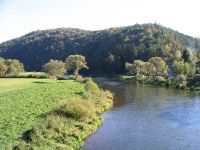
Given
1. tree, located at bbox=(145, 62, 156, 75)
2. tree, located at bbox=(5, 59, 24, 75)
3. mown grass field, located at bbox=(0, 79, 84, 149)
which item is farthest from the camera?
tree, located at bbox=(5, 59, 24, 75)

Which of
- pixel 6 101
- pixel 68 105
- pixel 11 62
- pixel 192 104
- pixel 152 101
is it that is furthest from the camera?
pixel 11 62

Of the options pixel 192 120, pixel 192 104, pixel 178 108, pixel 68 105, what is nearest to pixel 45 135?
pixel 68 105

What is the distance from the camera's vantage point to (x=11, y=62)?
597 feet

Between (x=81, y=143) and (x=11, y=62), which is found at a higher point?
(x=11, y=62)

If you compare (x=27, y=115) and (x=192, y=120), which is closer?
(x=27, y=115)

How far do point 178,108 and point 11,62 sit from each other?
11893 cm

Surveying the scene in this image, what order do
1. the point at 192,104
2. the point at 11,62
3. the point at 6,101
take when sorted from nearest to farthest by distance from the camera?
the point at 6,101
the point at 192,104
the point at 11,62

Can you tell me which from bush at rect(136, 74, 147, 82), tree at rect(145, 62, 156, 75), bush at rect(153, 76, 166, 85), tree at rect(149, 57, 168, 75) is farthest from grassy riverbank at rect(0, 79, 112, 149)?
tree at rect(149, 57, 168, 75)

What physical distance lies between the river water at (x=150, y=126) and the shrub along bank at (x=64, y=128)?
64.9 inches

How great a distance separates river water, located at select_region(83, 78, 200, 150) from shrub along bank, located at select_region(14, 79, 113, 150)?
5.41 ft

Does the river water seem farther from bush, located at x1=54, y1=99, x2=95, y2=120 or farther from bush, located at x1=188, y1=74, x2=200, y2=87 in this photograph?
bush, located at x1=188, y1=74, x2=200, y2=87

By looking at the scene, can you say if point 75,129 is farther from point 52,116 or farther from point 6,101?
point 6,101

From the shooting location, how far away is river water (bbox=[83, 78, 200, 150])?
5009cm

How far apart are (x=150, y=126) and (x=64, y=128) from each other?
16291 mm
